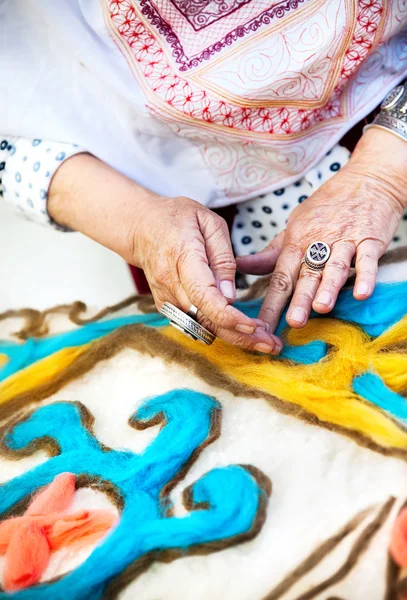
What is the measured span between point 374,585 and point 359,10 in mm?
740

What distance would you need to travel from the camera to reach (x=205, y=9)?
85 centimetres

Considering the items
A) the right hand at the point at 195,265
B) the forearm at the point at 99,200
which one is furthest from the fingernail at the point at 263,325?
the forearm at the point at 99,200

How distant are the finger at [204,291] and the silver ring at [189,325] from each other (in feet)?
0.05

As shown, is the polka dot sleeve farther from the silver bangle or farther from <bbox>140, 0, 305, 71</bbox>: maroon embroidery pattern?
the silver bangle

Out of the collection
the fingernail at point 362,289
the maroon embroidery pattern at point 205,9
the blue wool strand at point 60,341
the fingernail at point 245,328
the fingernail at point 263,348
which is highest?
the maroon embroidery pattern at point 205,9

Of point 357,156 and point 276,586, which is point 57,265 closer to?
point 357,156

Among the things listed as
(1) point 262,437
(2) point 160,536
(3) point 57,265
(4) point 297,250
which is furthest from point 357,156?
(3) point 57,265

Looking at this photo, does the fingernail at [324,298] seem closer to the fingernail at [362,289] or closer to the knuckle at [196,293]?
the fingernail at [362,289]

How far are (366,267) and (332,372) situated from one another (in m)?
0.17

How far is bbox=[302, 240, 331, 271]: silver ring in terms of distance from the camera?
79 cm

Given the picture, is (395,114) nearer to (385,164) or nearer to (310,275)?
(385,164)

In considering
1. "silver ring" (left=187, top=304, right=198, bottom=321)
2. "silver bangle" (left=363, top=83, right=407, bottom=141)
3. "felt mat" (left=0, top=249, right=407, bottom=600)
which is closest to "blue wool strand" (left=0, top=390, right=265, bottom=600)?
"felt mat" (left=0, top=249, right=407, bottom=600)

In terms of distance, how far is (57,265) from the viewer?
150 cm

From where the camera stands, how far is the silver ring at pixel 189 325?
0.73 m
